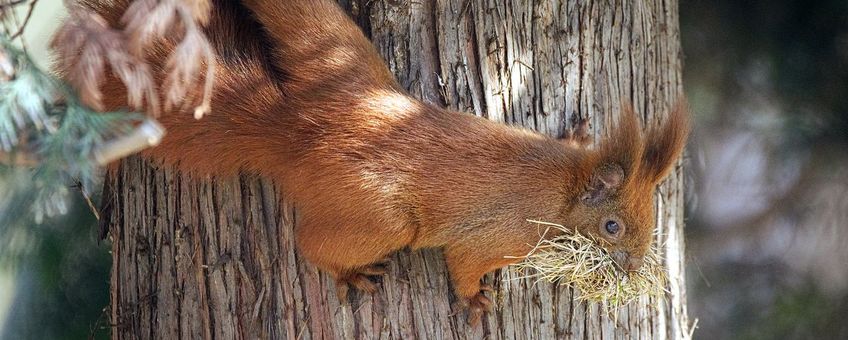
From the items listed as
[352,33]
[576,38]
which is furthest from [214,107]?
[576,38]

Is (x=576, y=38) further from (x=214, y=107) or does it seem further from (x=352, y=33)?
(x=214, y=107)

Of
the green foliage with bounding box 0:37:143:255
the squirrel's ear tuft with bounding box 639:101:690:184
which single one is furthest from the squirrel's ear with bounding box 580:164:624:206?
the green foliage with bounding box 0:37:143:255

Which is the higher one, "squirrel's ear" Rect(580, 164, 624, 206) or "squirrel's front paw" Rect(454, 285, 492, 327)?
"squirrel's ear" Rect(580, 164, 624, 206)

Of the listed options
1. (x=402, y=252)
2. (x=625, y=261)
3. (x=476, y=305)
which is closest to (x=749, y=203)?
(x=625, y=261)

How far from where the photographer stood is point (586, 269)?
11.4 feet

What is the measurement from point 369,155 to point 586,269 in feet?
2.89

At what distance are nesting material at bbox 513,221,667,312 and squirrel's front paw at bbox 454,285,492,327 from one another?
7.3 inches

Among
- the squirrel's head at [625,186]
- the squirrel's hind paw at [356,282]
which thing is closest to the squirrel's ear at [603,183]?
the squirrel's head at [625,186]

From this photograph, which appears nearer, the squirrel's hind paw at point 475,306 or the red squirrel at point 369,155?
the red squirrel at point 369,155

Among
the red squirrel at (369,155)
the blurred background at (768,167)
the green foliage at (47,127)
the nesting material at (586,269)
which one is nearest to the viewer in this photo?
the green foliage at (47,127)

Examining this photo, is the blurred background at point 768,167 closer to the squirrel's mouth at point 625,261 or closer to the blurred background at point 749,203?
the blurred background at point 749,203

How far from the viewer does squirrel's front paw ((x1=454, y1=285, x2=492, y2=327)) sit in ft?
11.7

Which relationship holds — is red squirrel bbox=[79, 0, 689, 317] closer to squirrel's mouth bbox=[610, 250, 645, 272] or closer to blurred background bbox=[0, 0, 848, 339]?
squirrel's mouth bbox=[610, 250, 645, 272]

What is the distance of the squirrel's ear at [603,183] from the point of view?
350 cm
